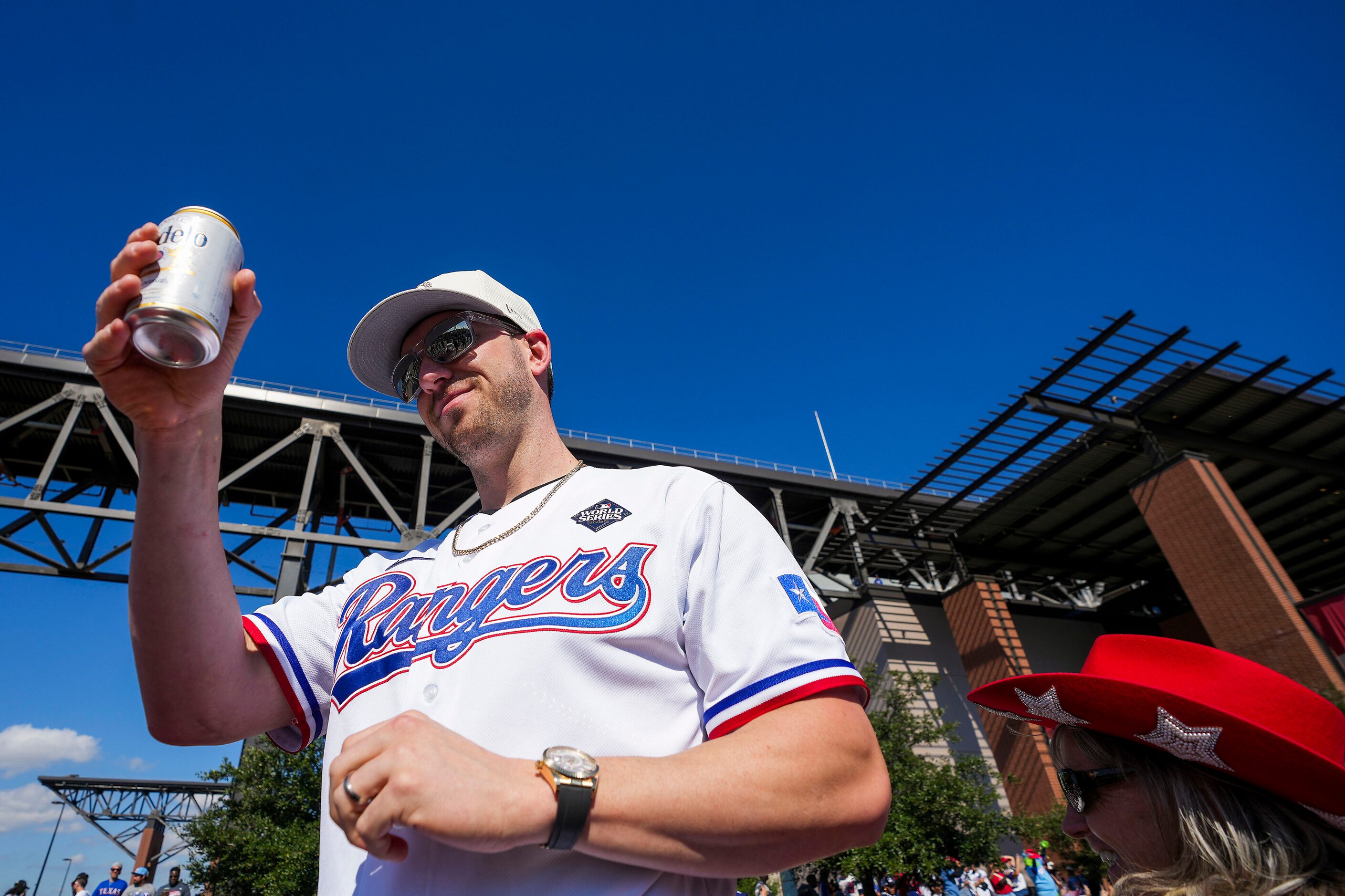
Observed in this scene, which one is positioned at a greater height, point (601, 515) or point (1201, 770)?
point (601, 515)

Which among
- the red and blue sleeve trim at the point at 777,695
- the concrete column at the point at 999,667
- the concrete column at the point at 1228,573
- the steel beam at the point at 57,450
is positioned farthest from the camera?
the concrete column at the point at 999,667

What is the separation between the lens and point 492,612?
1482 millimetres

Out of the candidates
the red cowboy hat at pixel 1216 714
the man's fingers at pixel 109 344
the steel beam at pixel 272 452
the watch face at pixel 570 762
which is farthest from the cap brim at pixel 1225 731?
the steel beam at pixel 272 452

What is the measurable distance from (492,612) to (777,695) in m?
0.64

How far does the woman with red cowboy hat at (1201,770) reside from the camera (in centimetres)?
162

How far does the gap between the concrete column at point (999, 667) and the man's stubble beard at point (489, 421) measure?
18890mm

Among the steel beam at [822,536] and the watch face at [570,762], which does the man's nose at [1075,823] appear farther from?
the steel beam at [822,536]

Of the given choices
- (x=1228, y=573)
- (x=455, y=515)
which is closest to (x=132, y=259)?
(x=455, y=515)

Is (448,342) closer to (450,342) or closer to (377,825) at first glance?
(450,342)

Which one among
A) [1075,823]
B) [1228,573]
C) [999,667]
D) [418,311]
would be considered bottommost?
[1075,823]

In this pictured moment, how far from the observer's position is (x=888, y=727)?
1494 centimetres

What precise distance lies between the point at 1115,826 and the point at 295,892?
486 inches

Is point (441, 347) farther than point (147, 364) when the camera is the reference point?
Yes

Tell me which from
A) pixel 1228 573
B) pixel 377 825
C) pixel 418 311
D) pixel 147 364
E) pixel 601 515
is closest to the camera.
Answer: pixel 377 825
